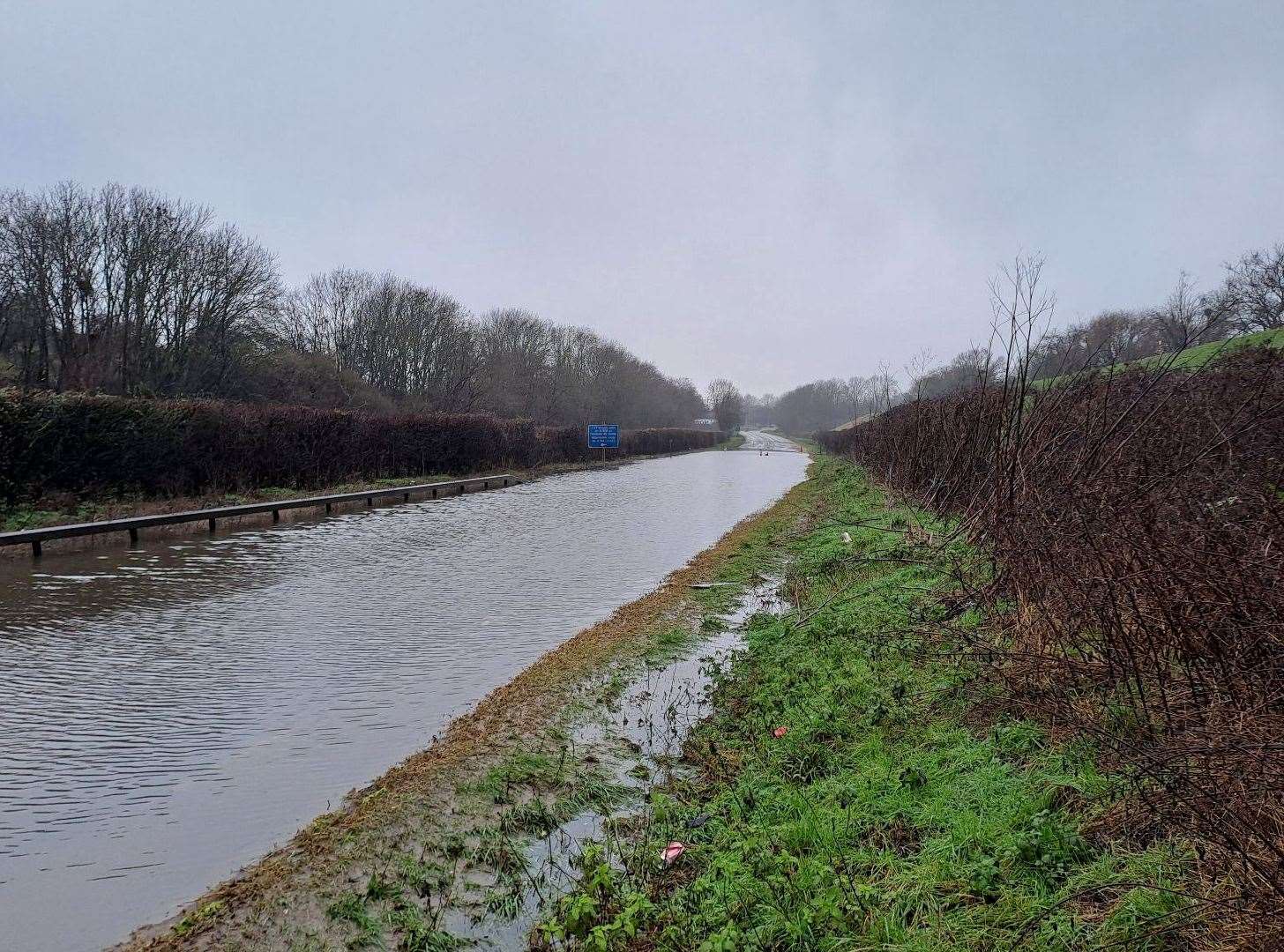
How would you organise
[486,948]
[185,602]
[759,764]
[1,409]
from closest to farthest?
[486,948], [759,764], [185,602], [1,409]

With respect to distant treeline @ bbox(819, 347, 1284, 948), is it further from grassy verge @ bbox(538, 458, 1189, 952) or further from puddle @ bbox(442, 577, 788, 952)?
puddle @ bbox(442, 577, 788, 952)

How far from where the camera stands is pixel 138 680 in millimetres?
6246

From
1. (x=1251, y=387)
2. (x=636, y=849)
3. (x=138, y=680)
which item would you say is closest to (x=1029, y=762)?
(x=636, y=849)

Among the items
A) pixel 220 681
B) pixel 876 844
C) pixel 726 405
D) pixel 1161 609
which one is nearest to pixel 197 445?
pixel 220 681

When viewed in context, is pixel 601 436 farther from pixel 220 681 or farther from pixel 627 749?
pixel 627 749

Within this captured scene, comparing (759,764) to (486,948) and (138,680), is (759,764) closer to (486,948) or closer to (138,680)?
(486,948)

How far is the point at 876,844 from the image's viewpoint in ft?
11.8

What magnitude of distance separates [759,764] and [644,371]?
94746mm

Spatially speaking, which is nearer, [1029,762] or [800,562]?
[1029,762]

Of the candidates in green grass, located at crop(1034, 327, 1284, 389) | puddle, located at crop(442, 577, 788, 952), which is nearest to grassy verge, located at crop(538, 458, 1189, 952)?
puddle, located at crop(442, 577, 788, 952)

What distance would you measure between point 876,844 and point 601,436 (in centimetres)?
4750

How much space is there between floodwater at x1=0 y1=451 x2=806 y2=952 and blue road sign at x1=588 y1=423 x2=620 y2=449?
35.6m

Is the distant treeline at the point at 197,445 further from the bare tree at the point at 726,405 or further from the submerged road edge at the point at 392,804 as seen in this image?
the bare tree at the point at 726,405

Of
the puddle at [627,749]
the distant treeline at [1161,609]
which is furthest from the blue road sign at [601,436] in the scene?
the distant treeline at [1161,609]
